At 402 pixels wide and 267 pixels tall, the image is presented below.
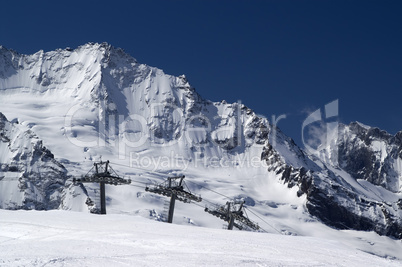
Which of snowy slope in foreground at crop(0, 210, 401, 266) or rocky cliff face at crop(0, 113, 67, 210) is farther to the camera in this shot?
rocky cliff face at crop(0, 113, 67, 210)

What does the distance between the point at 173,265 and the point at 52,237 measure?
32.2 feet

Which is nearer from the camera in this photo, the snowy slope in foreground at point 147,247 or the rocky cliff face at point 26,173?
the snowy slope in foreground at point 147,247

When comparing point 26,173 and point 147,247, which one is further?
point 26,173

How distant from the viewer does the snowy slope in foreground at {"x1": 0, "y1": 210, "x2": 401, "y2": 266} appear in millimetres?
21328

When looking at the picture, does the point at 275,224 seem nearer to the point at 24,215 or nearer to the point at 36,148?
the point at 36,148

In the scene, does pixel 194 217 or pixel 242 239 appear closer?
pixel 242 239

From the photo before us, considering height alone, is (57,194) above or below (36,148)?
below

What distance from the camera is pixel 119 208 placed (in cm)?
15988

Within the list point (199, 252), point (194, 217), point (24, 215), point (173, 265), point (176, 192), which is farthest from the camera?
point (194, 217)

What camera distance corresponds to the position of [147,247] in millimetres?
24484

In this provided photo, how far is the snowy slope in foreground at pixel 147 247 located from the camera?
2133 centimetres

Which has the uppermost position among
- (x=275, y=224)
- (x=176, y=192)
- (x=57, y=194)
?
(x=176, y=192)

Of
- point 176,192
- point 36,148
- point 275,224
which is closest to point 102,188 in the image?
point 176,192

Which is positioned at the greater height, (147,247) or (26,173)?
(147,247)
